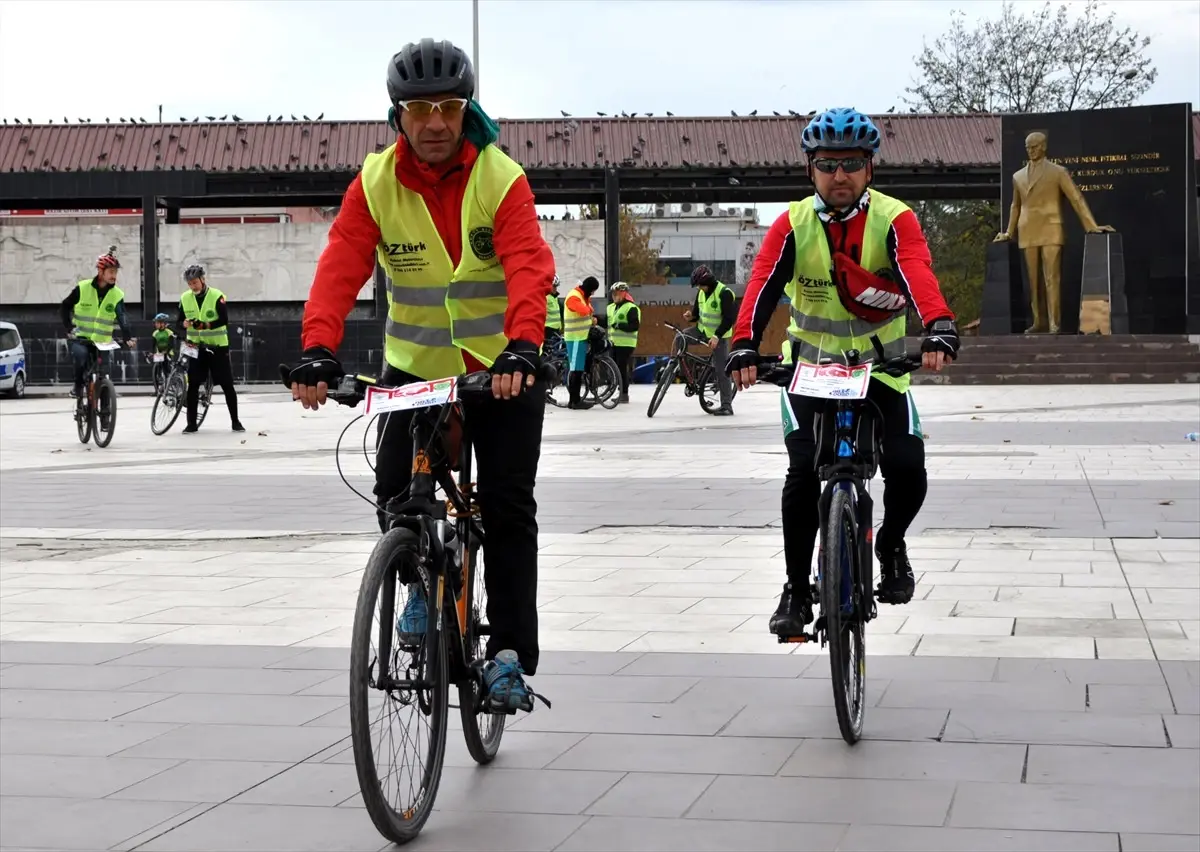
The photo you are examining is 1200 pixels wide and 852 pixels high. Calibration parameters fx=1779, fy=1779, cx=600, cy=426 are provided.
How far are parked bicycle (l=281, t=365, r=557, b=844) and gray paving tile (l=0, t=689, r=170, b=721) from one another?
1.36 m

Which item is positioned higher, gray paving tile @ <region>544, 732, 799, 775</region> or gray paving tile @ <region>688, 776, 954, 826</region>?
gray paving tile @ <region>544, 732, 799, 775</region>

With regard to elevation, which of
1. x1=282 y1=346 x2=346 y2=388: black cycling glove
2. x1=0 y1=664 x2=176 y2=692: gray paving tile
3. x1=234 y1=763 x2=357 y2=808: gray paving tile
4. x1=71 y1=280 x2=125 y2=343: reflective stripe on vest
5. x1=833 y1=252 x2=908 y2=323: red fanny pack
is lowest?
x1=234 y1=763 x2=357 y2=808: gray paving tile

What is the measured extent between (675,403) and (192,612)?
1870 cm

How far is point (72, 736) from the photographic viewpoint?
16.4ft

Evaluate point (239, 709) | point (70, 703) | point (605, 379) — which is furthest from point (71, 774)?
point (605, 379)

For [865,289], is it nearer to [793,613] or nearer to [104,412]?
[793,613]

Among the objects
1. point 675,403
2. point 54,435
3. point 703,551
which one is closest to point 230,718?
point 703,551

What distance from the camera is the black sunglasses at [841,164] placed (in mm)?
5422

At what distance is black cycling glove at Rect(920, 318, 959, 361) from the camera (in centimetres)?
524

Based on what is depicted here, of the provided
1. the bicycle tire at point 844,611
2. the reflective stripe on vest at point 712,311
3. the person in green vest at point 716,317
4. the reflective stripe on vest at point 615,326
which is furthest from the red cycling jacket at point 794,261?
the reflective stripe on vest at point 615,326

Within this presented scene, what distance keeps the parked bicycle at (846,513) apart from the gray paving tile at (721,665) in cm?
50

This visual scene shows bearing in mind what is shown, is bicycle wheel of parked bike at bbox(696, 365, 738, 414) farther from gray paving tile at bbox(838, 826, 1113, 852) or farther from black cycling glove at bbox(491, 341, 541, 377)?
gray paving tile at bbox(838, 826, 1113, 852)

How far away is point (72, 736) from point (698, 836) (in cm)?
200

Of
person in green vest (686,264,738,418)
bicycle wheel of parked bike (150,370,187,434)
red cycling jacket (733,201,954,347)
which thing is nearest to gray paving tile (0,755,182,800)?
red cycling jacket (733,201,954,347)
